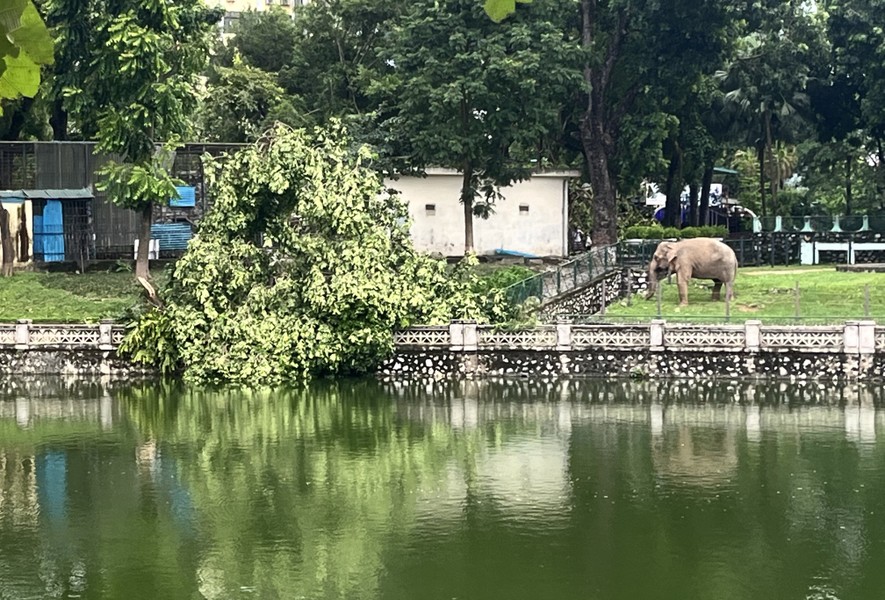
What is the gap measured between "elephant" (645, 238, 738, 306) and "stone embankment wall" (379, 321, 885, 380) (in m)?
4.35

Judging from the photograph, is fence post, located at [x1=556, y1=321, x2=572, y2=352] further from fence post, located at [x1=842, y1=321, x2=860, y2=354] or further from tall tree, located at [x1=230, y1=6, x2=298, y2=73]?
tall tree, located at [x1=230, y1=6, x2=298, y2=73]

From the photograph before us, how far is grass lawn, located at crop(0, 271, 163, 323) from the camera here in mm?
32875

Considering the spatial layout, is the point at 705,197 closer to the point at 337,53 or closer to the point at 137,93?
the point at 337,53

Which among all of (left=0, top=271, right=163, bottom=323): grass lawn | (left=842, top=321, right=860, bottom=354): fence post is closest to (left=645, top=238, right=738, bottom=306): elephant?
(left=842, top=321, right=860, bottom=354): fence post

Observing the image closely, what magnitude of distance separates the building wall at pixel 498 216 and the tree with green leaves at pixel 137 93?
10.4m

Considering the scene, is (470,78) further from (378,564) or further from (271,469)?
(378,564)

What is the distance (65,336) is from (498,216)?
17945 mm

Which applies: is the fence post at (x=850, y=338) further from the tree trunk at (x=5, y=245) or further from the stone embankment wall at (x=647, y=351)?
the tree trunk at (x=5, y=245)

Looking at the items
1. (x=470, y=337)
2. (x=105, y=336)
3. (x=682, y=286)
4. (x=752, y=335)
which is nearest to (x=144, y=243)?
(x=105, y=336)

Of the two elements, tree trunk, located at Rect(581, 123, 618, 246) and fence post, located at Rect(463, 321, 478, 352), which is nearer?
fence post, located at Rect(463, 321, 478, 352)

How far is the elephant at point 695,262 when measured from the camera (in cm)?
3162

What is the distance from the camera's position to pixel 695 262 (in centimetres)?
3194

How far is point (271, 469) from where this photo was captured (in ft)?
65.4

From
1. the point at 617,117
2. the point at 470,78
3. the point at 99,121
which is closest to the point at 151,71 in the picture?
the point at 99,121
